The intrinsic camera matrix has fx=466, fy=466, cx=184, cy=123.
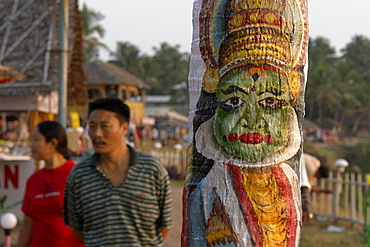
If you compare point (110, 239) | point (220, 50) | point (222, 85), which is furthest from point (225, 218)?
point (110, 239)

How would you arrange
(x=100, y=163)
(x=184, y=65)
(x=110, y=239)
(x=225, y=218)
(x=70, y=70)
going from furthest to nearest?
(x=184, y=65), (x=70, y=70), (x=100, y=163), (x=110, y=239), (x=225, y=218)

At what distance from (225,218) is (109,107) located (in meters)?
1.90

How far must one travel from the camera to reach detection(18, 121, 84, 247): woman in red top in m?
3.18

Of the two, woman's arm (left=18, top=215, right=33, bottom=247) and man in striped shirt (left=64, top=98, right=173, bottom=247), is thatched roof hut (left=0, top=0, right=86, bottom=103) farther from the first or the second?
man in striped shirt (left=64, top=98, right=173, bottom=247)

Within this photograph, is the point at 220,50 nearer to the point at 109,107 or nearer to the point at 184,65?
the point at 109,107

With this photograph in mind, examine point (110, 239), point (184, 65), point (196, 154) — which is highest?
point (184, 65)

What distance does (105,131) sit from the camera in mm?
2932

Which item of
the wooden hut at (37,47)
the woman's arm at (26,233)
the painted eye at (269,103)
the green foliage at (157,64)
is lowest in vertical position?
the woman's arm at (26,233)

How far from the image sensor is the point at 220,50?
130cm

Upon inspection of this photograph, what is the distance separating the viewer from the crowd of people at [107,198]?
2762 millimetres

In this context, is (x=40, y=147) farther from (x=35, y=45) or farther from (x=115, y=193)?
(x=35, y=45)

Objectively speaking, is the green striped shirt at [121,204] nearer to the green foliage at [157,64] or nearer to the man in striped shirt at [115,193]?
the man in striped shirt at [115,193]

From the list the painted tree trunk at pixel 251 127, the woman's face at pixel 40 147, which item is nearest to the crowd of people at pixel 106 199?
the woman's face at pixel 40 147

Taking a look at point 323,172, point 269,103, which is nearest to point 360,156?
point 323,172
